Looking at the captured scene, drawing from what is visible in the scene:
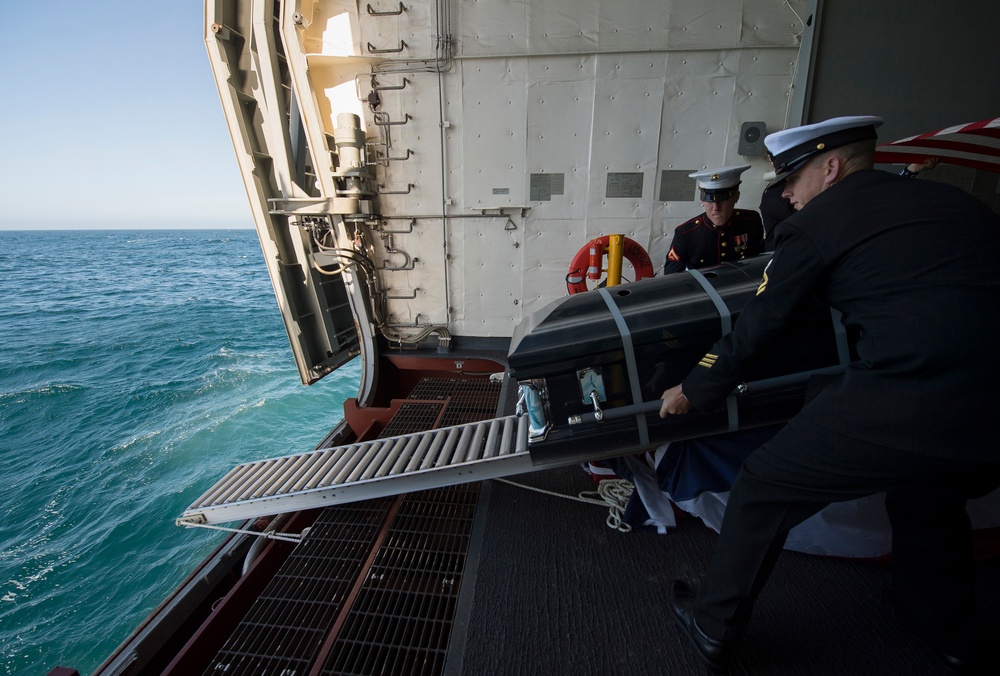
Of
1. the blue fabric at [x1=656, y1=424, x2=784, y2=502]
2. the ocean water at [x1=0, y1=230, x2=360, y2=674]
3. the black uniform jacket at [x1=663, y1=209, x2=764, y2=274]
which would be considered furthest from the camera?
the ocean water at [x1=0, y1=230, x2=360, y2=674]

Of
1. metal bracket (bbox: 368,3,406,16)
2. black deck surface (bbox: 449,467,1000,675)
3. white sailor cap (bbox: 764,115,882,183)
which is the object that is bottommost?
black deck surface (bbox: 449,467,1000,675)

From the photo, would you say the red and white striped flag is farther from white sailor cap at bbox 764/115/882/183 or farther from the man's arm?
the man's arm

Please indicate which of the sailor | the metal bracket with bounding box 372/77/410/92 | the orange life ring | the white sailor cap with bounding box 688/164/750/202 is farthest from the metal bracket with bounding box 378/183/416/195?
the white sailor cap with bounding box 688/164/750/202

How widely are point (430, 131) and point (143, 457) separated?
32.1 ft

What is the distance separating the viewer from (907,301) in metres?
1.07

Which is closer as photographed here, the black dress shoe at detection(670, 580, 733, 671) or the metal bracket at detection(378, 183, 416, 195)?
the black dress shoe at detection(670, 580, 733, 671)

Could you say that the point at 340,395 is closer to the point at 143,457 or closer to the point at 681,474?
the point at 143,457

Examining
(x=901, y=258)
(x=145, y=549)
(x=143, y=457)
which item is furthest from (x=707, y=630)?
(x=143, y=457)

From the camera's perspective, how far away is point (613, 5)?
13.1 feet

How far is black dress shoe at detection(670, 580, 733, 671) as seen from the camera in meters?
1.40

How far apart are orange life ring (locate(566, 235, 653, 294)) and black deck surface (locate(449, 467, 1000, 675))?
84.8 inches

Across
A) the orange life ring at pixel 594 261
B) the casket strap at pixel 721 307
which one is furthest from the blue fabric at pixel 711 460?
the orange life ring at pixel 594 261

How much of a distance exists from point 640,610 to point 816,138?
182 centimetres

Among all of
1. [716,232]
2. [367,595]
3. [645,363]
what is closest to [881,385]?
[645,363]
